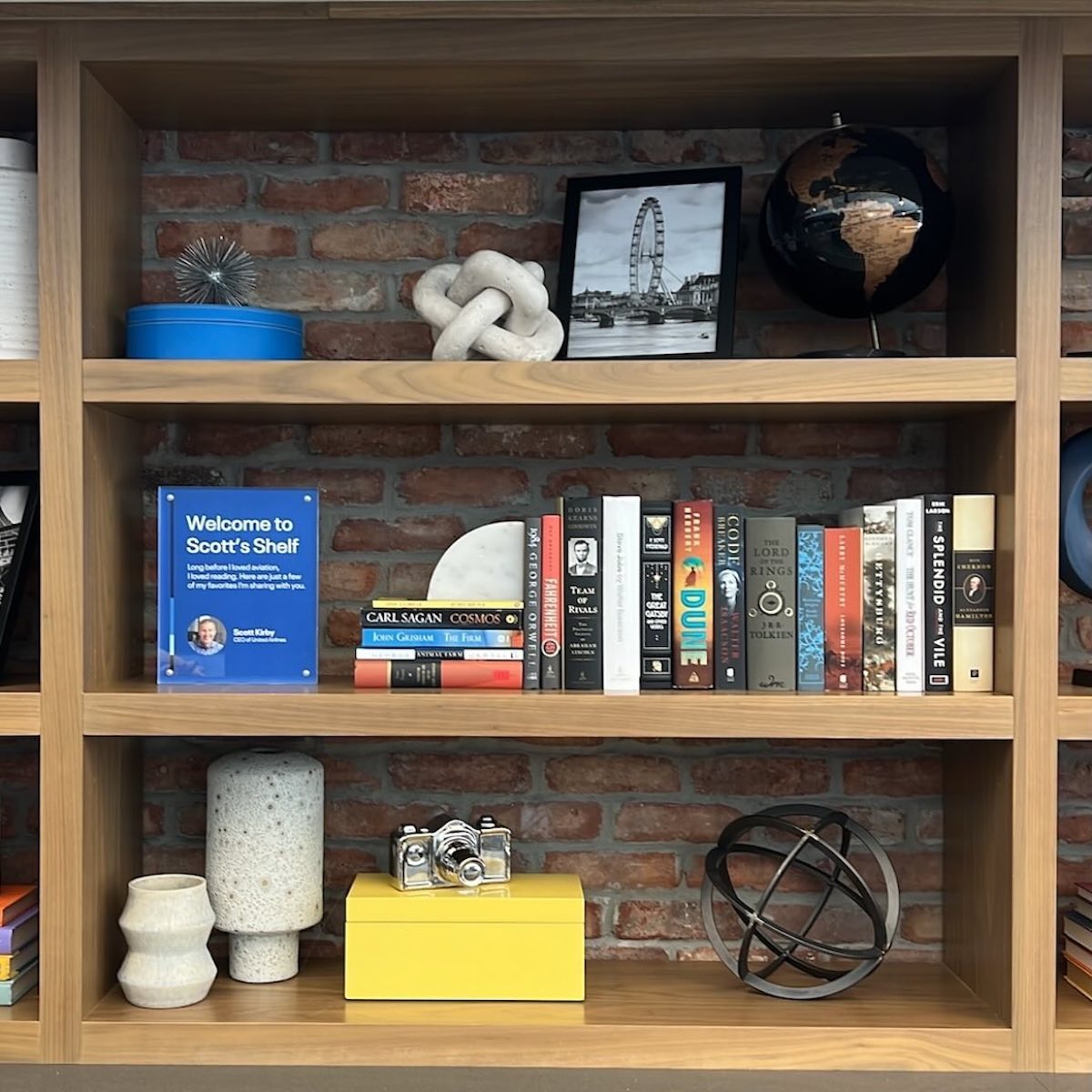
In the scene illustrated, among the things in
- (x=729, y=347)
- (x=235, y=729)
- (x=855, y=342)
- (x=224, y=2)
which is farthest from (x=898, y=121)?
(x=235, y=729)

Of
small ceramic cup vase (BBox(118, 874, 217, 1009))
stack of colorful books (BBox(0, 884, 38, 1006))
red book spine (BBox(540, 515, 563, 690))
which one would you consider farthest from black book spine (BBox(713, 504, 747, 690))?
stack of colorful books (BBox(0, 884, 38, 1006))

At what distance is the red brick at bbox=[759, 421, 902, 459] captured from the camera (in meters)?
2.07

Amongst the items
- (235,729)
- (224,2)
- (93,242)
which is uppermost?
(224,2)

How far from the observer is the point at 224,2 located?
1.70 metres

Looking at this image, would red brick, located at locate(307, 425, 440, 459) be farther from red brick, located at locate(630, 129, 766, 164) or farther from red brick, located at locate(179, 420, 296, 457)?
red brick, located at locate(630, 129, 766, 164)

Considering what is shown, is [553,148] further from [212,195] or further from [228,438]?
[228,438]

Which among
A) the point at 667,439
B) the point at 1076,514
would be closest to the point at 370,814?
the point at 667,439

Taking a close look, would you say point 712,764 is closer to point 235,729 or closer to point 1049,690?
point 1049,690

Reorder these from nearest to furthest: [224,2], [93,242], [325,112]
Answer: [224,2], [93,242], [325,112]

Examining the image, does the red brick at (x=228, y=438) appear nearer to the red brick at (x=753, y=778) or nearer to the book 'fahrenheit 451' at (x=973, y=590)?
the red brick at (x=753, y=778)

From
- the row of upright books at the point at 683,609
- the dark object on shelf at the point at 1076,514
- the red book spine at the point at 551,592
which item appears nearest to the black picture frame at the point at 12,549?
the row of upright books at the point at 683,609

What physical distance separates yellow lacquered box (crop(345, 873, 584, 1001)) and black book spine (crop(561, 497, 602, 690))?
1.06 feet

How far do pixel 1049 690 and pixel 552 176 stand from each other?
1.06 meters

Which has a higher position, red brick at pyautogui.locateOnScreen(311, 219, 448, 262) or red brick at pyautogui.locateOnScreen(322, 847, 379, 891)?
red brick at pyautogui.locateOnScreen(311, 219, 448, 262)
